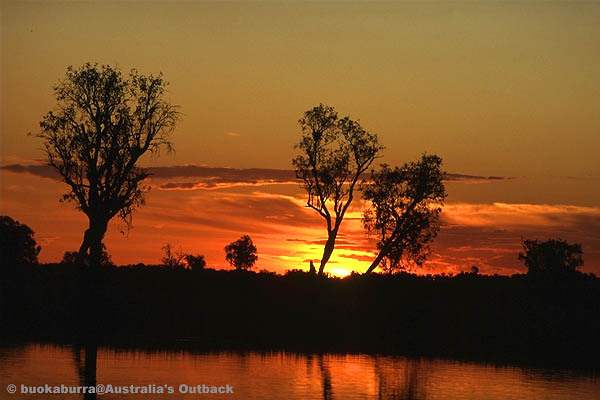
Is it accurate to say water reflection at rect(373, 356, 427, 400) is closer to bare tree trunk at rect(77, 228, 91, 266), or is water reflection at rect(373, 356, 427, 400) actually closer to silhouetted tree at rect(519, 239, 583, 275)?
bare tree trunk at rect(77, 228, 91, 266)

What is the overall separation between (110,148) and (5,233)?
111 ft

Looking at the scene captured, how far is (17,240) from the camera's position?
3851 inches

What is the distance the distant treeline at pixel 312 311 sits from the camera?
5600cm

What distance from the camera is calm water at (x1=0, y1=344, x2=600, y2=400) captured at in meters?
36.1

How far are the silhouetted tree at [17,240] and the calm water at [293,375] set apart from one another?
Answer: 45.9 meters

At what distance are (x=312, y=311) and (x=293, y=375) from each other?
65.9 feet

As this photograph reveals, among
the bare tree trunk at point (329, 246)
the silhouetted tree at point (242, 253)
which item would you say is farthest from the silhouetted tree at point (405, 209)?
the silhouetted tree at point (242, 253)

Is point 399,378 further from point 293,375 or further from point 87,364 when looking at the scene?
point 87,364

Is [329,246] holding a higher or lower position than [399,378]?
higher

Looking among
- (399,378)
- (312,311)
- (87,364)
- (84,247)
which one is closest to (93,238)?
(84,247)

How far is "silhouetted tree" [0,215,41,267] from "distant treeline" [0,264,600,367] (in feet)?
95.1

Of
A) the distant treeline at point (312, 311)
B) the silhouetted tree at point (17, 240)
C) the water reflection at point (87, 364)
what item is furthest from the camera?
the silhouetted tree at point (17, 240)

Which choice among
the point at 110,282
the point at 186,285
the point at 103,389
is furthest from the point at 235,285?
the point at 103,389

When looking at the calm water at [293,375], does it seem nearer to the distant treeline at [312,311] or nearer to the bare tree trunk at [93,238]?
the distant treeline at [312,311]
